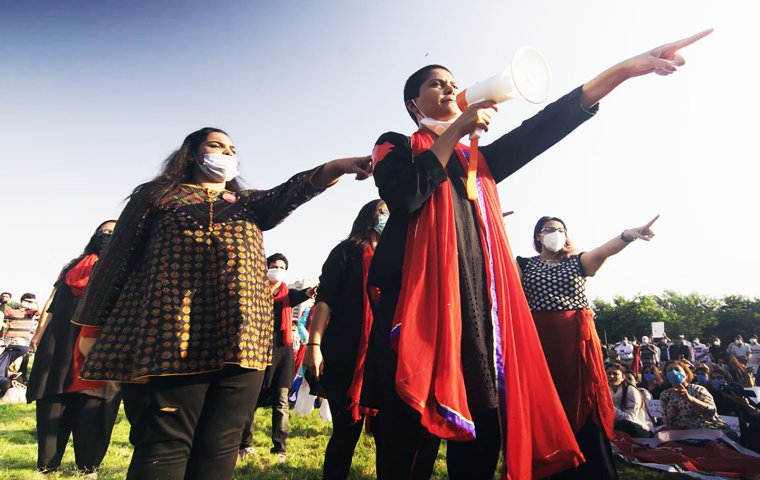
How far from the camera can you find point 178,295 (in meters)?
2.01

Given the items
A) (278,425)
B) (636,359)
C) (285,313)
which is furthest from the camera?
(636,359)

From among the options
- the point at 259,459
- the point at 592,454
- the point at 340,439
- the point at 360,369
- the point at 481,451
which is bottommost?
the point at 259,459

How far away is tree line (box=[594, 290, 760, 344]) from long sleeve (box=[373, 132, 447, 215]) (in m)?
43.7

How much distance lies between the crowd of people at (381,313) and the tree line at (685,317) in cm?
4337

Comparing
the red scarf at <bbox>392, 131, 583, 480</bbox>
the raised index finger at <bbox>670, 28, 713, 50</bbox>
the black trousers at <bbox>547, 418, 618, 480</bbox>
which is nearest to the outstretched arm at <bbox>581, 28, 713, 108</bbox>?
the raised index finger at <bbox>670, 28, 713, 50</bbox>

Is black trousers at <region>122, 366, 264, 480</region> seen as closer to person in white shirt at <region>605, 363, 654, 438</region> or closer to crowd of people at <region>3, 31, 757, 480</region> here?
crowd of people at <region>3, 31, 757, 480</region>

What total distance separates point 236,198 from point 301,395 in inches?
220

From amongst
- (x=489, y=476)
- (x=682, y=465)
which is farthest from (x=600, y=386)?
(x=489, y=476)

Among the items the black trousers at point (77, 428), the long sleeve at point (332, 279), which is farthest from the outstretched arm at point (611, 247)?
the black trousers at point (77, 428)

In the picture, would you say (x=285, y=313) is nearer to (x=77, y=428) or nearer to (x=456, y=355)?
(x=77, y=428)

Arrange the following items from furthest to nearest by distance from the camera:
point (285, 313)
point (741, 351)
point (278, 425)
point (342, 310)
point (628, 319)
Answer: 1. point (628, 319)
2. point (741, 351)
3. point (285, 313)
4. point (278, 425)
5. point (342, 310)

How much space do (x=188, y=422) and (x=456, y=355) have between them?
1.21m

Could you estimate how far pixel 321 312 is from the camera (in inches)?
128

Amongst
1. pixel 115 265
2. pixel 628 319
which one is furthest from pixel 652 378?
pixel 628 319
